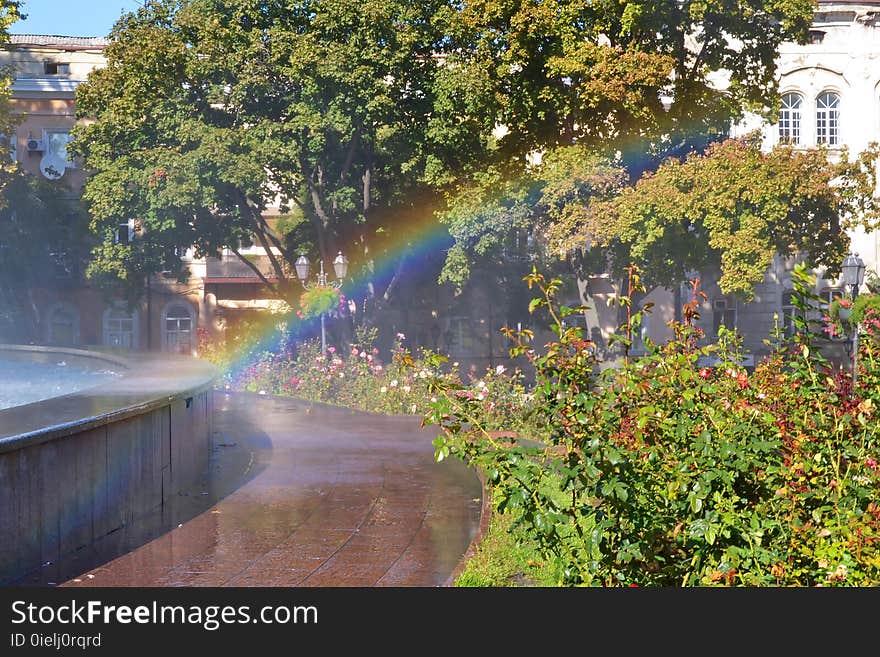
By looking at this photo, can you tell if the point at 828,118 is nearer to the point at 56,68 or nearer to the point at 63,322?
the point at 56,68

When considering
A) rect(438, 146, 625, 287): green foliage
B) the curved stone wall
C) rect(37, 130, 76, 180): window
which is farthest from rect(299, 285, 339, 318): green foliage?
rect(37, 130, 76, 180): window

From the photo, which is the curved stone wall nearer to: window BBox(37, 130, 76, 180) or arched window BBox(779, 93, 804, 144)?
arched window BBox(779, 93, 804, 144)

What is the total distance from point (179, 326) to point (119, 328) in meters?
2.24

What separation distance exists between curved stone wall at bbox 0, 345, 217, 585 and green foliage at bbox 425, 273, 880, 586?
109 inches

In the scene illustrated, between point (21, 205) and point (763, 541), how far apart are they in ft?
121

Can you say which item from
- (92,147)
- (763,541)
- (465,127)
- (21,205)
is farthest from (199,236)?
(763,541)

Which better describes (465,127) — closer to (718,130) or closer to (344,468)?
(718,130)

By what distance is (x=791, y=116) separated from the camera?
38.7 metres

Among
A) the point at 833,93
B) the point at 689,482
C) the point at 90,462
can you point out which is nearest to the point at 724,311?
the point at 833,93

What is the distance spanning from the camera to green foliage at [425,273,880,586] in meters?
5.55

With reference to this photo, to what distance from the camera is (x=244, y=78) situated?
28.4m

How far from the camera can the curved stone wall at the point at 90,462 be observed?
22.8ft

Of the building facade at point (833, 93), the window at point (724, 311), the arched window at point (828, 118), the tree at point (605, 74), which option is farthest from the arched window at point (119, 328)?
the arched window at point (828, 118)

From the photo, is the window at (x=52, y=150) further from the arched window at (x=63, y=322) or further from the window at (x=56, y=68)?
the arched window at (x=63, y=322)
